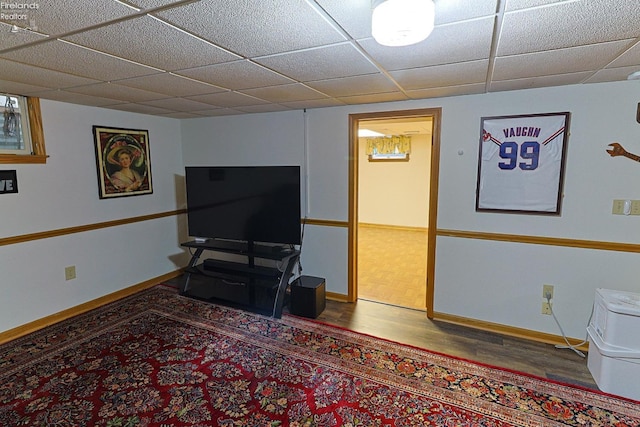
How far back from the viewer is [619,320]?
222cm

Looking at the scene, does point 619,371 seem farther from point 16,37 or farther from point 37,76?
point 37,76

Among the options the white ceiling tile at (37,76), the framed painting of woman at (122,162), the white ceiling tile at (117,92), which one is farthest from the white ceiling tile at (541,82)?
the framed painting of woman at (122,162)

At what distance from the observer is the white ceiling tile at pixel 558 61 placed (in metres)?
1.78

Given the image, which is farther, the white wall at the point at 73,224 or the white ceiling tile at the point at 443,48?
the white wall at the point at 73,224

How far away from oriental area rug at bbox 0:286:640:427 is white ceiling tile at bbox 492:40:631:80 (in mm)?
2084

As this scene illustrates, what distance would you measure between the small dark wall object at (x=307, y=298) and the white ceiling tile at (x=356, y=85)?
5.95 feet

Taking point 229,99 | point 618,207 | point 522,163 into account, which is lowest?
point 618,207

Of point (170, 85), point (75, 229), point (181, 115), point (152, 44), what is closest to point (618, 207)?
point (152, 44)

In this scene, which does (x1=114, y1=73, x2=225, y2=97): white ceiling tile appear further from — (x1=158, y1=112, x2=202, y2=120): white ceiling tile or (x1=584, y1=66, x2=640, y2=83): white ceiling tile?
(x1=584, y1=66, x2=640, y2=83): white ceiling tile

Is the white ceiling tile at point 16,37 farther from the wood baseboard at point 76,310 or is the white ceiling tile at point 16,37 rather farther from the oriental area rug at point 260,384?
the wood baseboard at point 76,310

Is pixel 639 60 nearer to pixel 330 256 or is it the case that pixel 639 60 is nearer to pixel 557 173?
pixel 557 173

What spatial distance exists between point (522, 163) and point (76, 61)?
326 cm

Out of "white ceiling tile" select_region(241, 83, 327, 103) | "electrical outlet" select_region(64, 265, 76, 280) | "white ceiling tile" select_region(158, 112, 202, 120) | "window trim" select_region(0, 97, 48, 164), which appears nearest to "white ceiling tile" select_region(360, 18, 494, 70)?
"white ceiling tile" select_region(241, 83, 327, 103)

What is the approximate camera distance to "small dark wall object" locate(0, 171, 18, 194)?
283 cm
